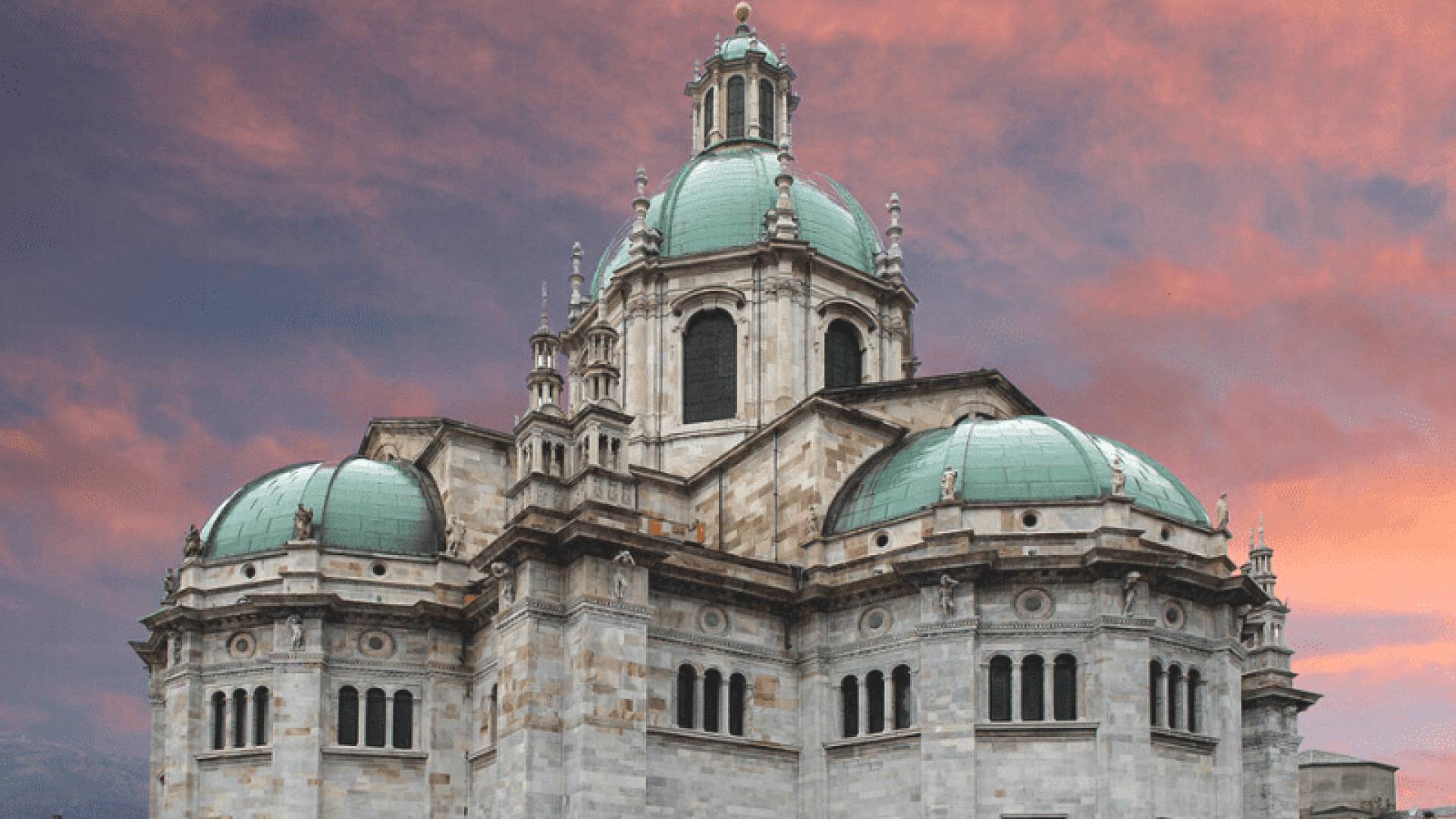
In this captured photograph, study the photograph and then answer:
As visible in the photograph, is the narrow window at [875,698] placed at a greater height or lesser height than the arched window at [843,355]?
lesser

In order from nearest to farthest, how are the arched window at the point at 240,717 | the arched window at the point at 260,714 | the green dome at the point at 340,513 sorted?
the arched window at the point at 260,714, the arched window at the point at 240,717, the green dome at the point at 340,513

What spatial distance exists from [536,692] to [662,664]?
4.43m

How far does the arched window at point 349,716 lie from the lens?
52656 mm

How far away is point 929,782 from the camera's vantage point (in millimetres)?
45906

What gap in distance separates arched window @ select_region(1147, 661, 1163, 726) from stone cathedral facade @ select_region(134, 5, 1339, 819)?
0.11 meters

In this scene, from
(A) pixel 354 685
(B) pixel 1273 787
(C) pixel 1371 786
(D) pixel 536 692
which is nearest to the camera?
(D) pixel 536 692

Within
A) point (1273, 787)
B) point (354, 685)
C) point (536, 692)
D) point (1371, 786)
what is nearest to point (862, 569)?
point (536, 692)

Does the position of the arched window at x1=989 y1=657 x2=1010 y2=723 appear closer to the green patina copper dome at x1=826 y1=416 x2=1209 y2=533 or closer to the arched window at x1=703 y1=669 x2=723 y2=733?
the green patina copper dome at x1=826 y1=416 x2=1209 y2=533

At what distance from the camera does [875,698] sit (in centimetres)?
4891

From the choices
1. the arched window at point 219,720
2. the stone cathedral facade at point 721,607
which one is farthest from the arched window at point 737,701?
the arched window at point 219,720

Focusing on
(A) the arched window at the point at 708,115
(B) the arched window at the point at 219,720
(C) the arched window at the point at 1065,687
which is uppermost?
(A) the arched window at the point at 708,115

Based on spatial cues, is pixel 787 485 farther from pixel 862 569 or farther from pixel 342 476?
pixel 342 476

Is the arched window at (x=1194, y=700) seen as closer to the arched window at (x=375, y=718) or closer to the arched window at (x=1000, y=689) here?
the arched window at (x=1000, y=689)

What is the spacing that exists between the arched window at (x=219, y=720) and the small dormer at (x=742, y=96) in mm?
31755
